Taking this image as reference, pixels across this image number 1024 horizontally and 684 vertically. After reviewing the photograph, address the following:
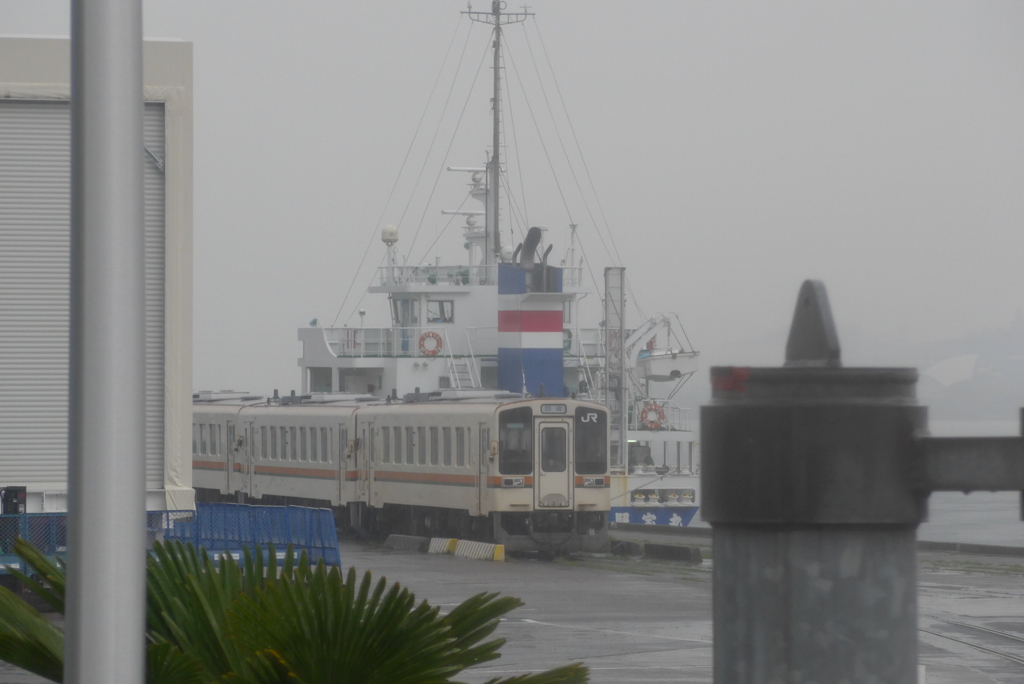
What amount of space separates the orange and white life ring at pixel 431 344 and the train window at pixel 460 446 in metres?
9.82

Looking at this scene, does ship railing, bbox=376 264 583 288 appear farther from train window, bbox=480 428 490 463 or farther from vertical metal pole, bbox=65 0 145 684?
vertical metal pole, bbox=65 0 145 684

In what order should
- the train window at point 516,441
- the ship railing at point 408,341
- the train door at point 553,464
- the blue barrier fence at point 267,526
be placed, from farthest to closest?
1. the ship railing at point 408,341
2. the train door at point 553,464
3. the train window at point 516,441
4. the blue barrier fence at point 267,526

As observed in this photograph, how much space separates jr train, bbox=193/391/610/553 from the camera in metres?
27.5

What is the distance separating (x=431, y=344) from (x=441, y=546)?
10.8 metres

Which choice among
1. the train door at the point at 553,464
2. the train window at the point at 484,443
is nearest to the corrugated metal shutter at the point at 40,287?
the train window at the point at 484,443

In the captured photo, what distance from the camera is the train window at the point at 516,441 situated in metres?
27.2

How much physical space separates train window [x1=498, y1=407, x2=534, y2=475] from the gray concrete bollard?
2599 cm

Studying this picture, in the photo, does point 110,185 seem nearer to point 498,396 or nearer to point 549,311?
point 498,396

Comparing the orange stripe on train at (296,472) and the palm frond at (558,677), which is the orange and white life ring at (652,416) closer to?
the orange stripe on train at (296,472)

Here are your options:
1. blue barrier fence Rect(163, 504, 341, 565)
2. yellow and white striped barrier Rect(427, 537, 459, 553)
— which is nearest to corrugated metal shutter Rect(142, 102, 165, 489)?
blue barrier fence Rect(163, 504, 341, 565)

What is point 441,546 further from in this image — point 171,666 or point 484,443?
point 171,666

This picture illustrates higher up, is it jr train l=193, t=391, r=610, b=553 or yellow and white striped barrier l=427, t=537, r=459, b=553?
jr train l=193, t=391, r=610, b=553

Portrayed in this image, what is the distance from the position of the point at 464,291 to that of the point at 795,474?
3778cm

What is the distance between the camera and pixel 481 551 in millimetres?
26578
